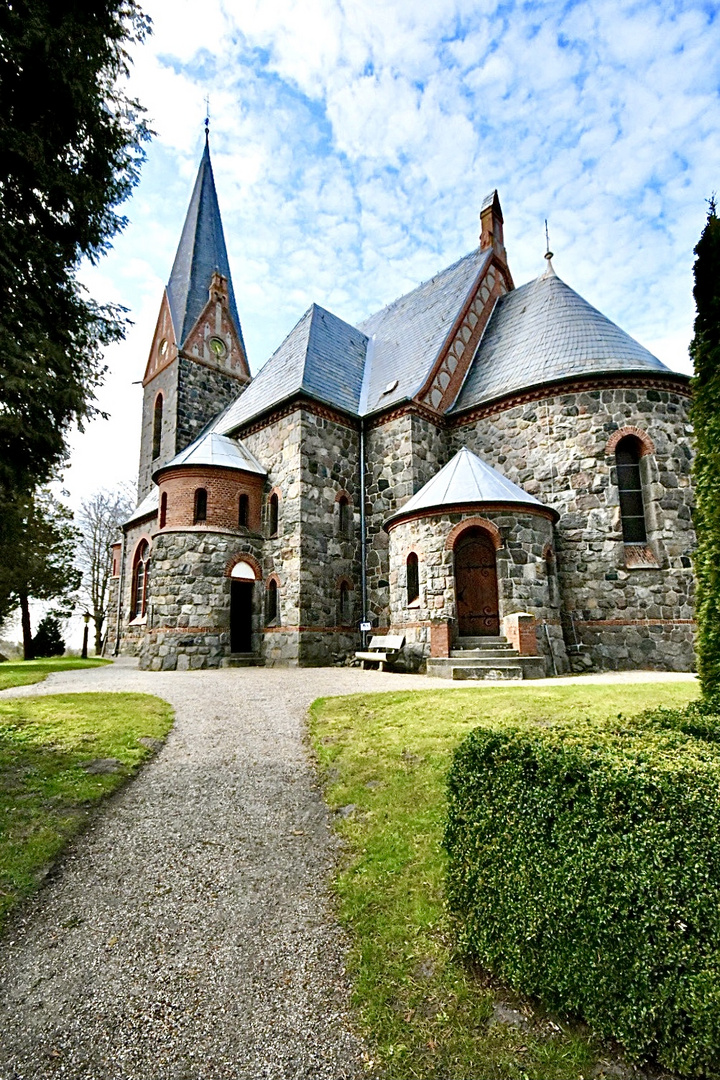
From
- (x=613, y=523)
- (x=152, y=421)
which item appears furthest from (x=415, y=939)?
(x=152, y=421)

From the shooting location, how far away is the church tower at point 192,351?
2397 centimetres

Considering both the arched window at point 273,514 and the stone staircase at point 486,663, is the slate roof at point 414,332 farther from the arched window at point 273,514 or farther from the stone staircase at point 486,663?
the stone staircase at point 486,663

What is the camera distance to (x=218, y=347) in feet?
83.3

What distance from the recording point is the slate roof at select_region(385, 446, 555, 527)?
13492 millimetres

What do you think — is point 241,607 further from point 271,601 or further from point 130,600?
point 130,600

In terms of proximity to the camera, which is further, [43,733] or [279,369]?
[279,369]

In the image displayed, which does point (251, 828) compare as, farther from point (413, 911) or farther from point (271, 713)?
point (271, 713)

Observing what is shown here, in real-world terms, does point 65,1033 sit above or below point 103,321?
below

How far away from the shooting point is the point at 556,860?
255 centimetres

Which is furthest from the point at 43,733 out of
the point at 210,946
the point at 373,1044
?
the point at 373,1044

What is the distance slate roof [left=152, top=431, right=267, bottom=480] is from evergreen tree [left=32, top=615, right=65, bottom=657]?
13.6 meters

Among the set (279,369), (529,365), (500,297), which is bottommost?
(529,365)

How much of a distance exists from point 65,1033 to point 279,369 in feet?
62.6

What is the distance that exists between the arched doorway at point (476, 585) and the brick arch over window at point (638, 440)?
14.7ft
